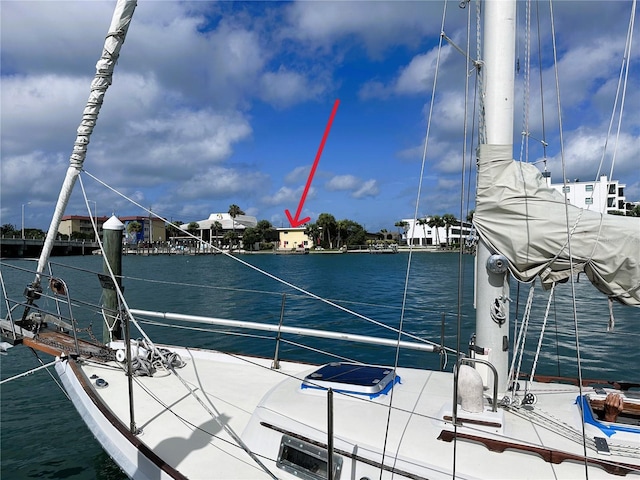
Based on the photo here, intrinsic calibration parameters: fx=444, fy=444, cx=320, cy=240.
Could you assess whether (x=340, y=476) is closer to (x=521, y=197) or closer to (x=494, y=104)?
(x=521, y=197)

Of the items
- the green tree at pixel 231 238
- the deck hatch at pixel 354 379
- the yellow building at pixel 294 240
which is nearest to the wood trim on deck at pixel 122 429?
the deck hatch at pixel 354 379

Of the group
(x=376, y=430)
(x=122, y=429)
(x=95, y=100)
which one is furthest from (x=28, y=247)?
(x=376, y=430)

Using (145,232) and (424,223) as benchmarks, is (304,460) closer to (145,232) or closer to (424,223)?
(424,223)

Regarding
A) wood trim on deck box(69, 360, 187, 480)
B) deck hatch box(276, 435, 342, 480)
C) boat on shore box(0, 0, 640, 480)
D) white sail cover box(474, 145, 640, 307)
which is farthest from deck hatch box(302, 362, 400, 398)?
white sail cover box(474, 145, 640, 307)

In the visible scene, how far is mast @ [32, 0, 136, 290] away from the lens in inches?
240

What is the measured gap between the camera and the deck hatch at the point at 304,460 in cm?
398

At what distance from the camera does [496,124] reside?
204 inches

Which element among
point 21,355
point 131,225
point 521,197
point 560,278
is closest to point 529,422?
point 560,278

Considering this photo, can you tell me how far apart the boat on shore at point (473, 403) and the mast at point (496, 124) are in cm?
1

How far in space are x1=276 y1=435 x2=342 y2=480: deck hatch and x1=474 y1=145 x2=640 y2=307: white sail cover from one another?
113 inches

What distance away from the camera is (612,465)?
3.62 m

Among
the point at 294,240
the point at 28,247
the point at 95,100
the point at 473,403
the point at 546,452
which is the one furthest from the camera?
the point at 294,240

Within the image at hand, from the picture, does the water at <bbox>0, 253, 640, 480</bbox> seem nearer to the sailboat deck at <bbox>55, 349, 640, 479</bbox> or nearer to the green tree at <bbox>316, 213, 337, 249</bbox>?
the sailboat deck at <bbox>55, 349, 640, 479</bbox>

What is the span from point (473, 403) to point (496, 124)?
3.13m
